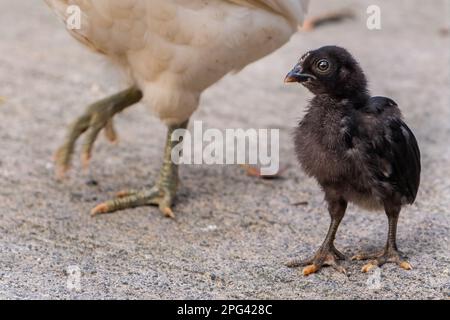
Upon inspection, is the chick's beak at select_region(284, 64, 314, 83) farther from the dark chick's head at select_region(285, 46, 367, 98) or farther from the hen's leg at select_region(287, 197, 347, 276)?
the hen's leg at select_region(287, 197, 347, 276)

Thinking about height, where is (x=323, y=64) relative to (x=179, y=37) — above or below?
below

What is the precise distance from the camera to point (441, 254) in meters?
3.20

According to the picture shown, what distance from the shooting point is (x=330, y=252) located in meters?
3.10

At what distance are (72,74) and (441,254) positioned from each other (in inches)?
122

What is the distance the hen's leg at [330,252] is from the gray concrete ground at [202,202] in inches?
1.4

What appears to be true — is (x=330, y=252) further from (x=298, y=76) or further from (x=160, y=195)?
(x=160, y=195)

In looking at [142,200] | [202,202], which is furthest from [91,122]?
[202,202]

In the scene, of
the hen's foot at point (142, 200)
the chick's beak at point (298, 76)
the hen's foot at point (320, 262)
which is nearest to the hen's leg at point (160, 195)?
the hen's foot at point (142, 200)

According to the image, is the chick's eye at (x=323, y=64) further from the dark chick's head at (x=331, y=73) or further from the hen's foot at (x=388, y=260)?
the hen's foot at (x=388, y=260)

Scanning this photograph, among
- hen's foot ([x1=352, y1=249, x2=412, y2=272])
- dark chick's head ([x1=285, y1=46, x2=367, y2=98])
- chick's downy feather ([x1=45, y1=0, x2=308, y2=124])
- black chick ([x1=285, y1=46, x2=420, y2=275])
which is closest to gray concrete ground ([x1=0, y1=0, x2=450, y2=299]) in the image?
hen's foot ([x1=352, y1=249, x2=412, y2=272])

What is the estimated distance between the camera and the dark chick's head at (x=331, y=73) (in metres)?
2.92

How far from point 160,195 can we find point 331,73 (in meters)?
1.24

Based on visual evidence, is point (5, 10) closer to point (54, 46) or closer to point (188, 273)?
point (54, 46)
